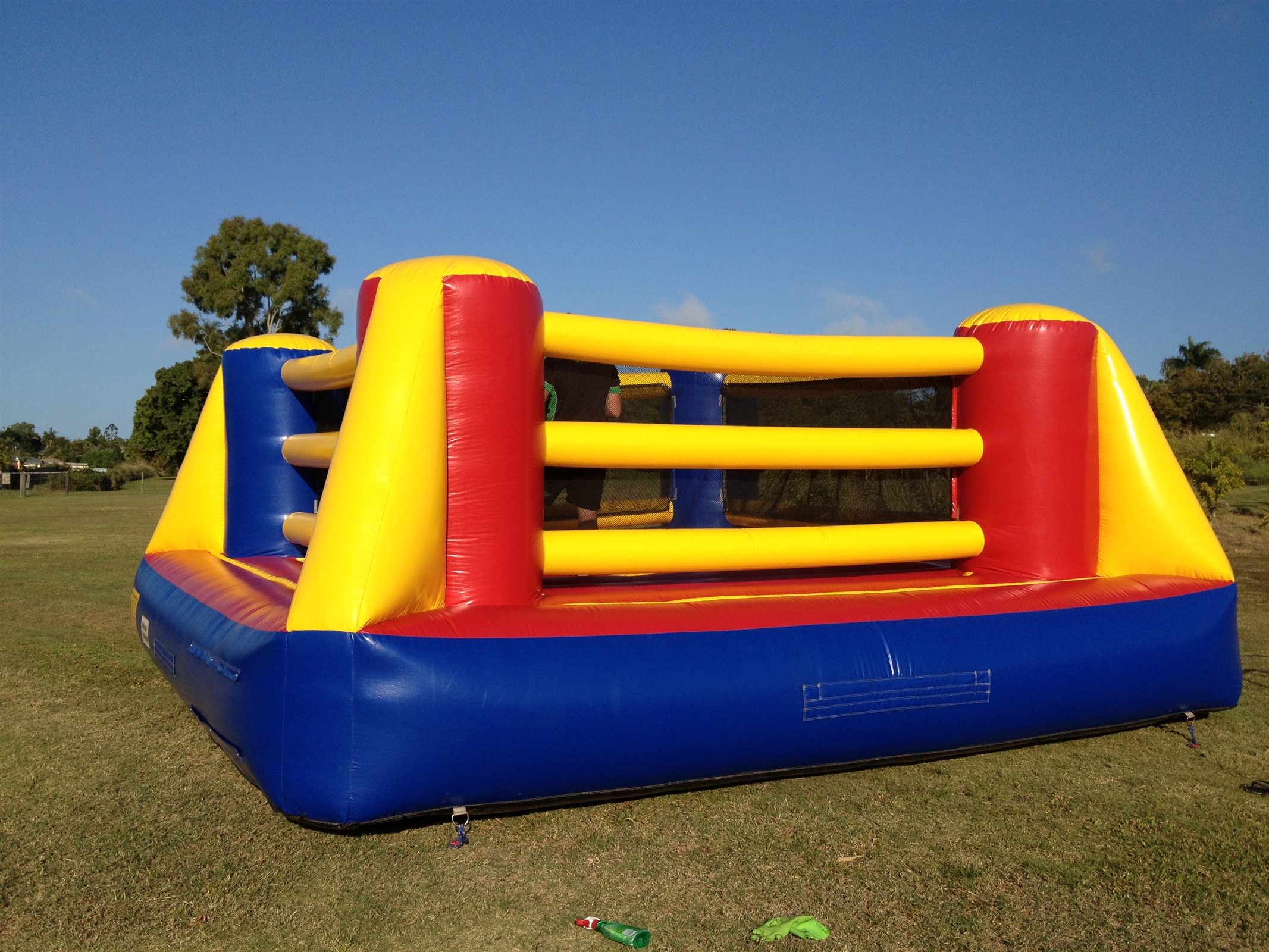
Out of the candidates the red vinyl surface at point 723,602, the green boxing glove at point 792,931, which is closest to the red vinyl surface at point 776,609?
the red vinyl surface at point 723,602

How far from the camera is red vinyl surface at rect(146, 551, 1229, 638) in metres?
2.63

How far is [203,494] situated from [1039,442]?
3880 mm

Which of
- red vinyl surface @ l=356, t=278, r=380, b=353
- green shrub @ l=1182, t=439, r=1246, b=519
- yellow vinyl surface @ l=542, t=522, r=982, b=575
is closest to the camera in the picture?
red vinyl surface @ l=356, t=278, r=380, b=353

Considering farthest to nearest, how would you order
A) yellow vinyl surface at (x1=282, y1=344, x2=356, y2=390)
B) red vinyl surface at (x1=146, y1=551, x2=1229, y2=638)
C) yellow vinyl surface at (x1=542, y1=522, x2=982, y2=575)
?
yellow vinyl surface at (x1=282, y1=344, x2=356, y2=390) < yellow vinyl surface at (x1=542, y1=522, x2=982, y2=575) < red vinyl surface at (x1=146, y1=551, x2=1229, y2=638)

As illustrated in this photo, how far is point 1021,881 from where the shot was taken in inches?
89.0

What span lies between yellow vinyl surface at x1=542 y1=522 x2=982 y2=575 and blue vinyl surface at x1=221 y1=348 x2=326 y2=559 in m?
2.04

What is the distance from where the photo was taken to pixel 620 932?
1974mm

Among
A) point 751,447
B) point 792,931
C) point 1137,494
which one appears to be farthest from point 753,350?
point 792,931

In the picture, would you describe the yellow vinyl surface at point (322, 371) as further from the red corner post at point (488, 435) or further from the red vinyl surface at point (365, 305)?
the red corner post at point (488, 435)

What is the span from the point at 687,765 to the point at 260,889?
3.67 ft

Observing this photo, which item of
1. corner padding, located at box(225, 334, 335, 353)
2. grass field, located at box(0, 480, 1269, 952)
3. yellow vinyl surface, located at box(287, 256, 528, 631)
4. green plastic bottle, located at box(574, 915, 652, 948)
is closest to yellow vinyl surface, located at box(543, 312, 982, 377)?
yellow vinyl surface, located at box(287, 256, 528, 631)

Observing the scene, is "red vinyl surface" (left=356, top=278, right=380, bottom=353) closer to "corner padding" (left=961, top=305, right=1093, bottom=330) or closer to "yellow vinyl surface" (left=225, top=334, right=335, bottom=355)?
"yellow vinyl surface" (left=225, top=334, right=335, bottom=355)

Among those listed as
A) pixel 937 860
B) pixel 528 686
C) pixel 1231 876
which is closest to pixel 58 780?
pixel 528 686

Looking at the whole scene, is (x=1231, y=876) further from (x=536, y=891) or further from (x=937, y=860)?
(x=536, y=891)
